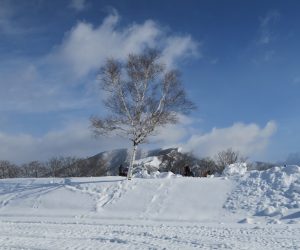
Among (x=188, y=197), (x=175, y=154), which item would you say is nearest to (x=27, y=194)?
(x=188, y=197)

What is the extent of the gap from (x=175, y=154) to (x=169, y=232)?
103 meters

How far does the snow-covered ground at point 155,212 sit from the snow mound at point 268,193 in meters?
0.05

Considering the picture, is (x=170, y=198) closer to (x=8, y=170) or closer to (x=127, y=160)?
(x=8, y=170)

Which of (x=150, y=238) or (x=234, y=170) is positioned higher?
(x=234, y=170)

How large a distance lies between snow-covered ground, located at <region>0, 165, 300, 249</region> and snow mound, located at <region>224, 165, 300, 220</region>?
5 centimetres

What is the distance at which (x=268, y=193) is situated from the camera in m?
23.8

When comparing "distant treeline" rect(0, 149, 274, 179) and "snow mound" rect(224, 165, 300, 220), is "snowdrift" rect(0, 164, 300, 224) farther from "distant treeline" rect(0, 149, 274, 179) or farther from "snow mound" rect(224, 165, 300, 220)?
"distant treeline" rect(0, 149, 274, 179)

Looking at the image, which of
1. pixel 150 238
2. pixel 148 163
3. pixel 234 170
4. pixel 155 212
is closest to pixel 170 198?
pixel 155 212

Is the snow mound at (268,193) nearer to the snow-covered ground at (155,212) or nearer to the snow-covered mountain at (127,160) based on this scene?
the snow-covered ground at (155,212)

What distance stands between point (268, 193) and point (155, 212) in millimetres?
5811

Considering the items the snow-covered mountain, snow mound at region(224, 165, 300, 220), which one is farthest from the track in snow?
the snow-covered mountain

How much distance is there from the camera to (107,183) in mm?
28047

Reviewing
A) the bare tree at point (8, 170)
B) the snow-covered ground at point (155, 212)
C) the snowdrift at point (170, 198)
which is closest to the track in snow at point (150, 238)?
the snow-covered ground at point (155, 212)

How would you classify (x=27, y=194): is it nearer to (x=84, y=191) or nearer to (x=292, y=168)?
(x=84, y=191)
